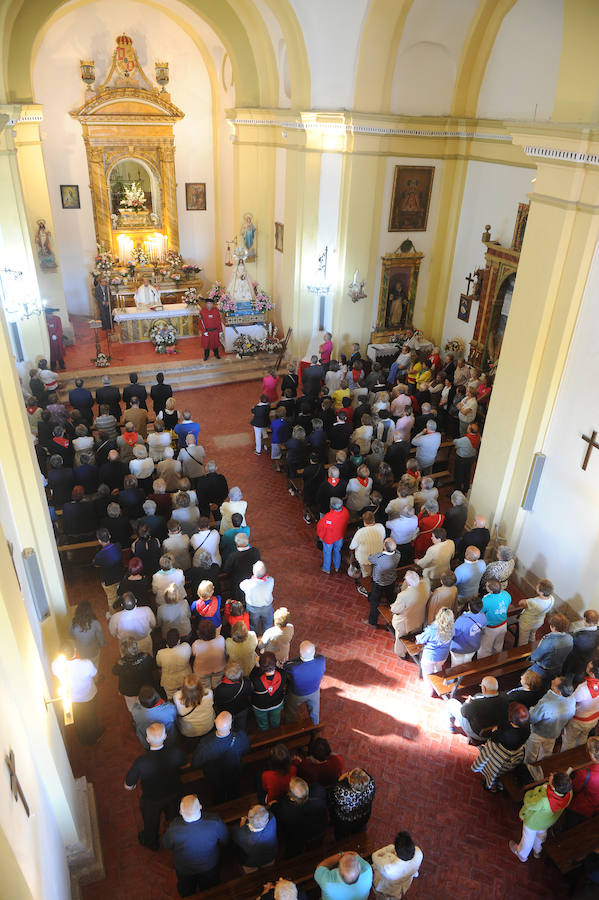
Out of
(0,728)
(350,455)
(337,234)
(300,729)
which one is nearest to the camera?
(0,728)

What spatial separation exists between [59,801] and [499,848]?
379cm

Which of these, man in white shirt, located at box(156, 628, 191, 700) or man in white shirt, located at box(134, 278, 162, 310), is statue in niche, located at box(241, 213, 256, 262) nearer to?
man in white shirt, located at box(134, 278, 162, 310)

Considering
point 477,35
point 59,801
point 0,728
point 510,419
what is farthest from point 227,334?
point 0,728

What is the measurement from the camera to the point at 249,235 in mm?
17453

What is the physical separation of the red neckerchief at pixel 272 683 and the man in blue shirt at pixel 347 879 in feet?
5.17

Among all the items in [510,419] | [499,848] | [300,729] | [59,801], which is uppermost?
[510,419]

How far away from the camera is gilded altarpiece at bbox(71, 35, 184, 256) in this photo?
678 inches

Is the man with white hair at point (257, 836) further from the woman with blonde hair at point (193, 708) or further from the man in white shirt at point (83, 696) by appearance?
the man in white shirt at point (83, 696)

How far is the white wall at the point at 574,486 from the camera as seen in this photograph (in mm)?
7453

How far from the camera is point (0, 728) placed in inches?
127

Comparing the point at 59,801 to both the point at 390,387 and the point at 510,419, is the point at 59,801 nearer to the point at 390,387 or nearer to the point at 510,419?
the point at 510,419

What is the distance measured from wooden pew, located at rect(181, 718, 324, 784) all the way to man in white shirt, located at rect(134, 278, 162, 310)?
499 inches

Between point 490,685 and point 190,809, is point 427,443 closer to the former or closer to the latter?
point 490,685

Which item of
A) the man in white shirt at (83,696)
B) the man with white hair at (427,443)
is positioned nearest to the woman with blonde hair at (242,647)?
the man in white shirt at (83,696)
